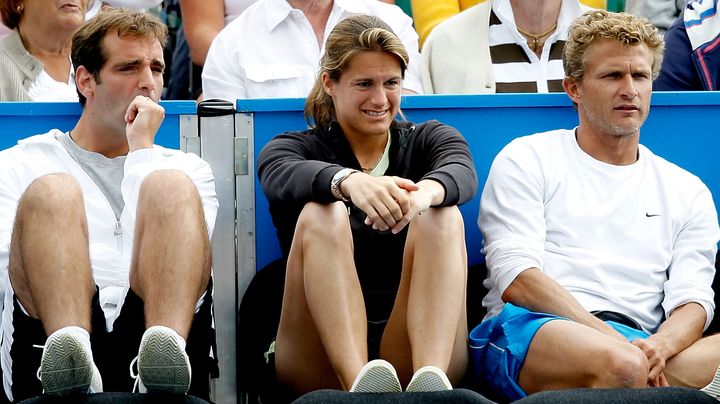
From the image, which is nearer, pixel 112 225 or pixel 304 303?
pixel 304 303

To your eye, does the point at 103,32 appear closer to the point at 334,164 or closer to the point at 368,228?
the point at 334,164

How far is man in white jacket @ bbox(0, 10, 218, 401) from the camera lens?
2.42 meters

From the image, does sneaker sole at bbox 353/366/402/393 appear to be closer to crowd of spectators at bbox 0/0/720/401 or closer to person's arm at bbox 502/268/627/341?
crowd of spectators at bbox 0/0/720/401

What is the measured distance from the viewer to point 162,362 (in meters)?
2.39

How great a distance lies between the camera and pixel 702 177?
11.1 feet

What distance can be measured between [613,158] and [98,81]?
147 centimetres

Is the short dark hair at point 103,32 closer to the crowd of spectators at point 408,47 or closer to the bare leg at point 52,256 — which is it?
the crowd of spectators at point 408,47

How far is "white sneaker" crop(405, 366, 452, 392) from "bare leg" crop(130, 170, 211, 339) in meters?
0.52

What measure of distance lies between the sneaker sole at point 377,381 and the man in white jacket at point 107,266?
38cm

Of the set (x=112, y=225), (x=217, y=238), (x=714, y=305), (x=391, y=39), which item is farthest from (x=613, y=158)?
(x=112, y=225)

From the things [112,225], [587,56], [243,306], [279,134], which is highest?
[587,56]

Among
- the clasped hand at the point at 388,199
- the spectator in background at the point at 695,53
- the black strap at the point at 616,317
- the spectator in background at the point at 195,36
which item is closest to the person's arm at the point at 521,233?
the black strap at the point at 616,317

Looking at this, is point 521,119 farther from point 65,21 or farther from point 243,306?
point 65,21

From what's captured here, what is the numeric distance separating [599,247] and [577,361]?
1.46ft
